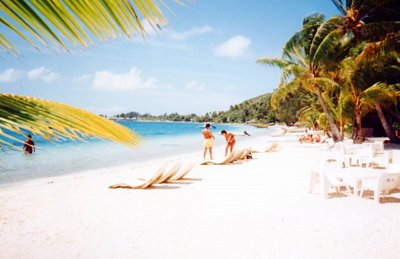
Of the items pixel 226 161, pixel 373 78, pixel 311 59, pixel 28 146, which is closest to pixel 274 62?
pixel 311 59

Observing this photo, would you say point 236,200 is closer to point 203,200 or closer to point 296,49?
point 203,200

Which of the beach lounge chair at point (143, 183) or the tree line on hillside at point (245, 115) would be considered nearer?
the beach lounge chair at point (143, 183)

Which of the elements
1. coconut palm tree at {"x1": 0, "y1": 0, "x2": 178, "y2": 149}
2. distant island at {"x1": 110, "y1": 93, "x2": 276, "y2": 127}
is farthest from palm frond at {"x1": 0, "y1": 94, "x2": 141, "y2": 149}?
distant island at {"x1": 110, "y1": 93, "x2": 276, "y2": 127}

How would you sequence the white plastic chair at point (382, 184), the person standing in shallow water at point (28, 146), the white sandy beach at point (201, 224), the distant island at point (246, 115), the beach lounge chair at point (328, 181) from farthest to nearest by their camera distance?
the distant island at point (246, 115)
the beach lounge chair at point (328, 181)
the white plastic chair at point (382, 184)
the white sandy beach at point (201, 224)
the person standing in shallow water at point (28, 146)

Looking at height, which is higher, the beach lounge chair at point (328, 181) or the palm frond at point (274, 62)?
the palm frond at point (274, 62)

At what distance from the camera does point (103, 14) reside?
2.61 feet

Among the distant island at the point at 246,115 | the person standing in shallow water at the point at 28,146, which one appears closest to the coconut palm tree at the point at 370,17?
the person standing in shallow water at the point at 28,146

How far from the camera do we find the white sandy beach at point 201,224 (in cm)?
341

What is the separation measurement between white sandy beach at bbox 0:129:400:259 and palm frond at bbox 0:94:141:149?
2.84 metres

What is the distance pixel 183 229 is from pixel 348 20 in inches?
566

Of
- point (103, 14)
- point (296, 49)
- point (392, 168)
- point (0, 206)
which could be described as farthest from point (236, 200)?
point (296, 49)

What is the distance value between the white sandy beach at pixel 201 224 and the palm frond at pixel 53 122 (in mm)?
2843

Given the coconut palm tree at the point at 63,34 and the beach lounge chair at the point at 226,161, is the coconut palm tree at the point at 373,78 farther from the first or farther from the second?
the coconut palm tree at the point at 63,34

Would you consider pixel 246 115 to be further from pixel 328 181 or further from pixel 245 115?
pixel 328 181
